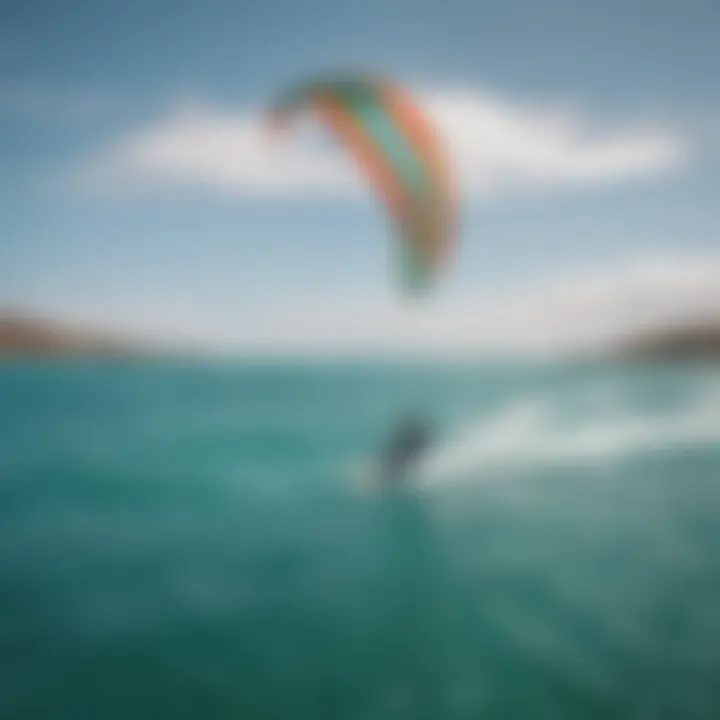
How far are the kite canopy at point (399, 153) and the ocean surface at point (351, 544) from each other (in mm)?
283

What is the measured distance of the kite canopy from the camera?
1.55 meters

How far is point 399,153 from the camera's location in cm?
155

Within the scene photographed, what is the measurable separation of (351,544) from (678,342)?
3.10 ft

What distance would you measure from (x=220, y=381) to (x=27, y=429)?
462 mm

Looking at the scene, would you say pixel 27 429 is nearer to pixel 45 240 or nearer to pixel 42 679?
pixel 45 240

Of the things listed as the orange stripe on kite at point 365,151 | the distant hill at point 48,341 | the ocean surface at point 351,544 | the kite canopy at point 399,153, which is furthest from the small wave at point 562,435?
the distant hill at point 48,341

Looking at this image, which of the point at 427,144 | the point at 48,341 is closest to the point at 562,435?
the point at 427,144

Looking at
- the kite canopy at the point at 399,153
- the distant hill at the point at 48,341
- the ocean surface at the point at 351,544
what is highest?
the kite canopy at the point at 399,153

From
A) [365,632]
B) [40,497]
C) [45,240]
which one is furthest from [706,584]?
[45,240]

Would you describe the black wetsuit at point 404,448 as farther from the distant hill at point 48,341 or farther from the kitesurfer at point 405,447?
the distant hill at point 48,341

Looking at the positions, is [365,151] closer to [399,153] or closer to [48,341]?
[399,153]

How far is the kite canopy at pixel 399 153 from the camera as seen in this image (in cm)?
155

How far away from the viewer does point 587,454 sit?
167 centimetres

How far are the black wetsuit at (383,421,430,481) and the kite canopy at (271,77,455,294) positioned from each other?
33 centimetres
